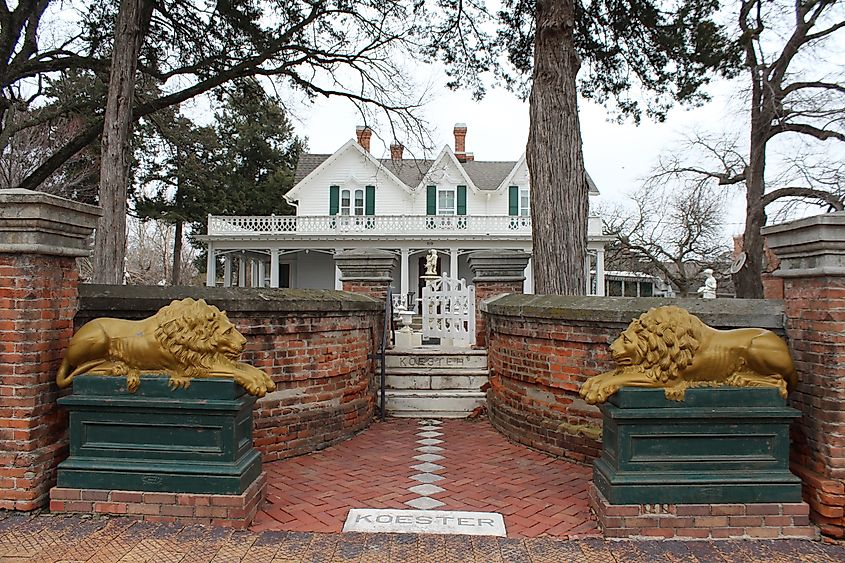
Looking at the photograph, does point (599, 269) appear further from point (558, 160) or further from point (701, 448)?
point (701, 448)

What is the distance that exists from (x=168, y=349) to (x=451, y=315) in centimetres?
624

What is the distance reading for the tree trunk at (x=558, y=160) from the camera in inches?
308

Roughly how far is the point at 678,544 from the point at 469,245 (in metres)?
20.6

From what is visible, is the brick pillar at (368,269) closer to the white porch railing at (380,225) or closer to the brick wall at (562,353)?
the brick wall at (562,353)

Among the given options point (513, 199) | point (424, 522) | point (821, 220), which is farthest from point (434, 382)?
point (513, 199)

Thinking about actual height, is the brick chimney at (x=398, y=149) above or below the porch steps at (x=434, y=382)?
above

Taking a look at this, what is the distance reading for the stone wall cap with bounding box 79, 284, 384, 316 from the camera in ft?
14.0

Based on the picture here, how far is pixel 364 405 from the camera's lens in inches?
245

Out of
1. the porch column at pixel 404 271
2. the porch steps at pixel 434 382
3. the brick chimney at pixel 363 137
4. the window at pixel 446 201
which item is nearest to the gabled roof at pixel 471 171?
the window at pixel 446 201

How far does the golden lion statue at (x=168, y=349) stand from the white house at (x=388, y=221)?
18410mm

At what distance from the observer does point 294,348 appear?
520 cm

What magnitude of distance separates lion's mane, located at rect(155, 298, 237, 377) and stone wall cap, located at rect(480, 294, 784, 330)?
2.82 meters

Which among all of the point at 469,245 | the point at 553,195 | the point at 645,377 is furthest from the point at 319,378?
the point at 469,245

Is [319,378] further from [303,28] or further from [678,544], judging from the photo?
[303,28]
